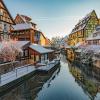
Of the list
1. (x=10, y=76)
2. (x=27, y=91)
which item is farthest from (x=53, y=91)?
(x=10, y=76)

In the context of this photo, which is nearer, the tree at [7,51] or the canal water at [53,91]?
the canal water at [53,91]

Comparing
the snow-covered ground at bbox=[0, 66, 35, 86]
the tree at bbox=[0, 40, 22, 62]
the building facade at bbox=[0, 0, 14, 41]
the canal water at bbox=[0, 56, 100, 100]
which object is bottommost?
the canal water at bbox=[0, 56, 100, 100]

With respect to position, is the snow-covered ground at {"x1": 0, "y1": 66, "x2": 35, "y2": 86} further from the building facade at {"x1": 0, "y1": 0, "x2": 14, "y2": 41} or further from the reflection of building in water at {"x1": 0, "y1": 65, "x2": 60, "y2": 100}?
the building facade at {"x1": 0, "y1": 0, "x2": 14, "y2": 41}

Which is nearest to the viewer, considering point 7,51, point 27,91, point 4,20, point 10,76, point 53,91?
point 27,91

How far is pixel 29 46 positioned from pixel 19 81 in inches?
721

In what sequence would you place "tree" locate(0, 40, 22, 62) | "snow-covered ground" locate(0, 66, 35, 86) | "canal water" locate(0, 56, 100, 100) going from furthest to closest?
"tree" locate(0, 40, 22, 62) → "snow-covered ground" locate(0, 66, 35, 86) → "canal water" locate(0, 56, 100, 100)

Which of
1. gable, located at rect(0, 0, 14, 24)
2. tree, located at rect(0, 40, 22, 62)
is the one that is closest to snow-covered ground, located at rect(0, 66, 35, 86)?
tree, located at rect(0, 40, 22, 62)

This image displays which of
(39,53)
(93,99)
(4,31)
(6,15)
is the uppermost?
(6,15)

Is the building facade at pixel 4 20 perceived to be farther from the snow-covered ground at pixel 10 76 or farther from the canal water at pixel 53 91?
the canal water at pixel 53 91

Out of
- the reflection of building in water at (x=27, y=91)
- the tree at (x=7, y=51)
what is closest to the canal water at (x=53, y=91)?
the reflection of building in water at (x=27, y=91)

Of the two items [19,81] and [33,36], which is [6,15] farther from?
[19,81]

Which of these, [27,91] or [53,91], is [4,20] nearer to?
[27,91]

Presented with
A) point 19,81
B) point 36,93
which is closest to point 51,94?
point 36,93

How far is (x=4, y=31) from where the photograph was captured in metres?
38.9
